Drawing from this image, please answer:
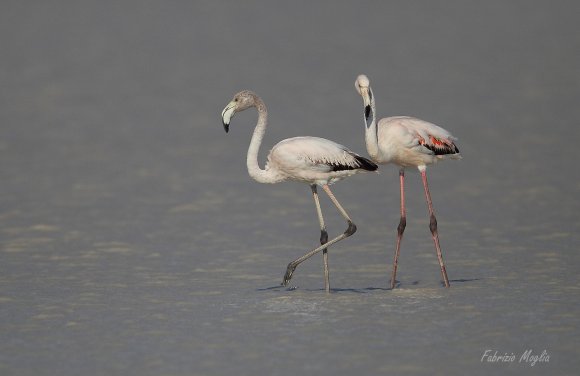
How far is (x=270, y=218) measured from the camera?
15102mm

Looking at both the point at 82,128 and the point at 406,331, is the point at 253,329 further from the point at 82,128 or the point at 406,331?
the point at 82,128

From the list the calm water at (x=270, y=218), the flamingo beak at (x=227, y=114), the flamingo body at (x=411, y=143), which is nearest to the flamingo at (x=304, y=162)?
the flamingo beak at (x=227, y=114)

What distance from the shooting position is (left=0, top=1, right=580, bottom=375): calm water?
920 centimetres

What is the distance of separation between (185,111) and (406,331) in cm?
1697
